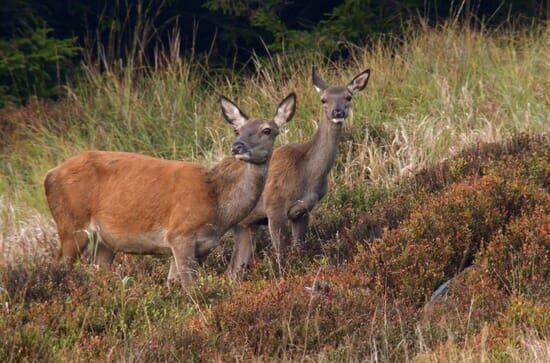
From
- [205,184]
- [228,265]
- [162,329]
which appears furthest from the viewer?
[228,265]

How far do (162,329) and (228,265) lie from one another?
2863 millimetres

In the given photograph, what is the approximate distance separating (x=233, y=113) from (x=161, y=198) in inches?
34.6

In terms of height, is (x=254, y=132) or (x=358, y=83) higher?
(x=254, y=132)

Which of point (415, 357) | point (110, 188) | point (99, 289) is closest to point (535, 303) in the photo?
point (415, 357)

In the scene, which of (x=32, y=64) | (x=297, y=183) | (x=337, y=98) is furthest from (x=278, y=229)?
(x=32, y=64)

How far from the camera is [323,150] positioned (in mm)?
11234

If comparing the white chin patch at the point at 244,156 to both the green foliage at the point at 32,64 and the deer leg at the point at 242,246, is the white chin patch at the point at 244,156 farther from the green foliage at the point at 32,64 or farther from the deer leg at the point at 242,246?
the green foliage at the point at 32,64

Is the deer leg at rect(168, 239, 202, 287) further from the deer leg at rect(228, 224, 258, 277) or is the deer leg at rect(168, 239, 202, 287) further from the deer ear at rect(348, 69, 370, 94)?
the deer ear at rect(348, 69, 370, 94)

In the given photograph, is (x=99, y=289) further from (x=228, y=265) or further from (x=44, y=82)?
(x=44, y=82)

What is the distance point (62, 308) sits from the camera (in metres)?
8.23

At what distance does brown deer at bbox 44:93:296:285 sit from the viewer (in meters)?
9.62

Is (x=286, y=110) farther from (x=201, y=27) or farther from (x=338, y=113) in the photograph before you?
(x=201, y=27)

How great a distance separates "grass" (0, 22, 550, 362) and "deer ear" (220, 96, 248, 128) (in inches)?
44.4

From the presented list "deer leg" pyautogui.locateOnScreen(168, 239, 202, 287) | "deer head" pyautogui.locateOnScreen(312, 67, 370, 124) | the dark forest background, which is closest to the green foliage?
the dark forest background
